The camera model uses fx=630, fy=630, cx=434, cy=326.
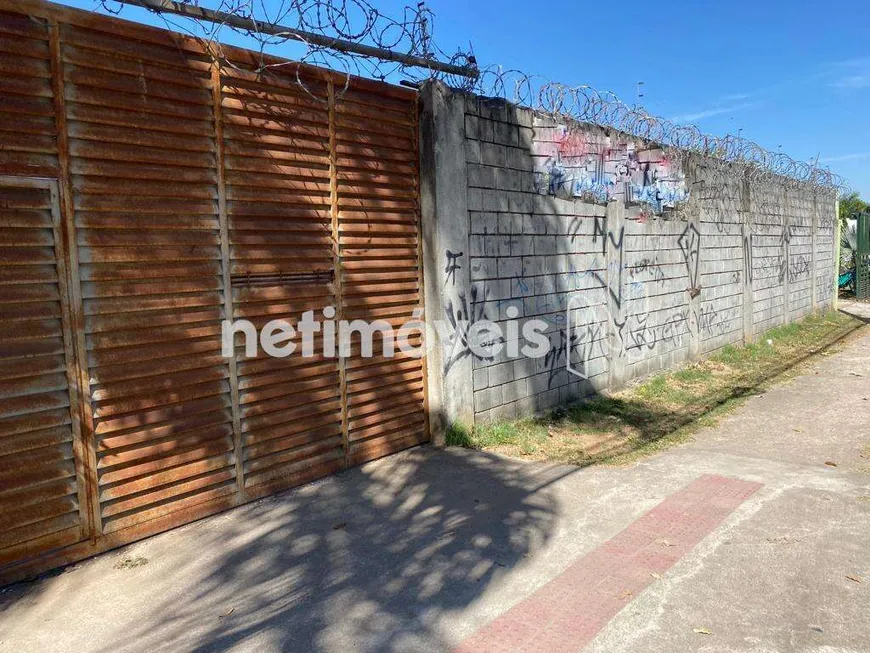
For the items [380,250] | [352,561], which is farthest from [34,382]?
[380,250]

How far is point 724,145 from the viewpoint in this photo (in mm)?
9477

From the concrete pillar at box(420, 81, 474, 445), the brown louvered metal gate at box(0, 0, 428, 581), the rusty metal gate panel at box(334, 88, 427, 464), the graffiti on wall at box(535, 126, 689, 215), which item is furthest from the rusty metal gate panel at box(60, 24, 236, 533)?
the graffiti on wall at box(535, 126, 689, 215)

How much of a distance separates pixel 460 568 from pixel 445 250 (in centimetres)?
271

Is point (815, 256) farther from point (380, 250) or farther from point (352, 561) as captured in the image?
point (352, 561)

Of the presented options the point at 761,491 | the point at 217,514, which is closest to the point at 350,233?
the point at 217,514

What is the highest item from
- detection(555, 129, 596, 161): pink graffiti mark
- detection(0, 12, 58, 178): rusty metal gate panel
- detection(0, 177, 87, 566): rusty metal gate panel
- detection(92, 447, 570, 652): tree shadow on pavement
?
detection(555, 129, 596, 161): pink graffiti mark

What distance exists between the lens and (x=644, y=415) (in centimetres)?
670

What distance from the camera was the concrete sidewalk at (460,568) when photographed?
282cm

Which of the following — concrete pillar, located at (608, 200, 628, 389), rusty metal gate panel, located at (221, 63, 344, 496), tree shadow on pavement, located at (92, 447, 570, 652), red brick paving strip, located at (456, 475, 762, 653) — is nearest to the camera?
red brick paving strip, located at (456, 475, 762, 653)

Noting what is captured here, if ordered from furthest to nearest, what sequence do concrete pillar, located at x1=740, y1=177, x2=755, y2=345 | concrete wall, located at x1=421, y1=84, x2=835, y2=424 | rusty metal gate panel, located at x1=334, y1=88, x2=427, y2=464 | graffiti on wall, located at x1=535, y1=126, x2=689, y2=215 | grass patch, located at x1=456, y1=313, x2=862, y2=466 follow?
concrete pillar, located at x1=740, y1=177, x2=755, y2=345
graffiti on wall, located at x1=535, y1=126, x2=689, y2=215
grass patch, located at x1=456, y1=313, x2=862, y2=466
concrete wall, located at x1=421, y1=84, x2=835, y2=424
rusty metal gate panel, located at x1=334, y1=88, x2=427, y2=464

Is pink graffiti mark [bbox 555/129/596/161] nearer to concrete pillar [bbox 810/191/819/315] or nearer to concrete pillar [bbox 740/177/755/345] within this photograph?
concrete pillar [bbox 740/177/755/345]

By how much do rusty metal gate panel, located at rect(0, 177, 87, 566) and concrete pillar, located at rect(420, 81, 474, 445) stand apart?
2.80 metres

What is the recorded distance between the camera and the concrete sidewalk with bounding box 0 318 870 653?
282 centimetres

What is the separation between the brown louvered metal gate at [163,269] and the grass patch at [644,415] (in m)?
1.51
